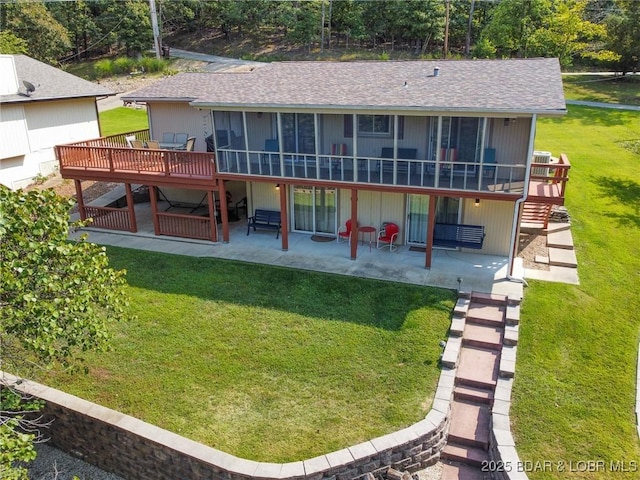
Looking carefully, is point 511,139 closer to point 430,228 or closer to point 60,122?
point 430,228

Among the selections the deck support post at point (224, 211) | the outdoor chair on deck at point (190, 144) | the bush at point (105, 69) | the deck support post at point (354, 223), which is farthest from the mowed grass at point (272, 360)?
the bush at point (105, 69)

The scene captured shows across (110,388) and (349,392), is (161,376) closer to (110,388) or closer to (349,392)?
(110,388)

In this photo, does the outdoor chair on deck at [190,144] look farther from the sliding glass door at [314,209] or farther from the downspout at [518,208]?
the downspout at [518,208]

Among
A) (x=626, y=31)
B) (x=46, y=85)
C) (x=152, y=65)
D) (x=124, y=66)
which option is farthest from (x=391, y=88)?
(x=124, y=66)

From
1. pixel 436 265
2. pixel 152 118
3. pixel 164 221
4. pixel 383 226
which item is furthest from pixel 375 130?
pixel 152 118

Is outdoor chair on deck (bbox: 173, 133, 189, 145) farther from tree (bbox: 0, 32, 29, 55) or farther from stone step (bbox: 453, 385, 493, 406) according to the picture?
tree (bbox: 0, 32, 29, 55)

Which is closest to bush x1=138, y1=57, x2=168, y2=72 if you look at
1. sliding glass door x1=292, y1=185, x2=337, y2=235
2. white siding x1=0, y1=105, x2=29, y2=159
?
white siding x1=0, y1=105, x2=29, y2=159

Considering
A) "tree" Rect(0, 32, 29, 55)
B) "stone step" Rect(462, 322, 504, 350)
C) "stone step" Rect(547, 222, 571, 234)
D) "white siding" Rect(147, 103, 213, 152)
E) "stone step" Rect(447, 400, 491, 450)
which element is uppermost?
"tree" Rect(0, 32, 29, 55)
